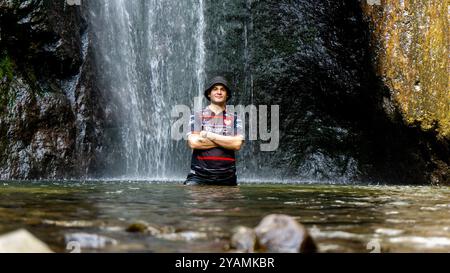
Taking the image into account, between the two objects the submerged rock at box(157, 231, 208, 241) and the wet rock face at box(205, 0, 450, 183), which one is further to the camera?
the wet rock face at box(205, 0, 450, 183)

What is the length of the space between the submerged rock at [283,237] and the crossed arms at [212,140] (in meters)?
3.47

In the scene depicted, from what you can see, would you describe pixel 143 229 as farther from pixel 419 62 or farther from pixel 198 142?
pixel 419 62

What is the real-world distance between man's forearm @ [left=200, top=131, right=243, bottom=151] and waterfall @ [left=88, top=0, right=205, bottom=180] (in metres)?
7.46

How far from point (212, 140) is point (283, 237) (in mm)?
3634

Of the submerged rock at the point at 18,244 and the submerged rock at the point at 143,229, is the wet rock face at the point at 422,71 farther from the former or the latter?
the submerged rock at the point at 18,244

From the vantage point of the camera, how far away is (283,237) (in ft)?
6.85

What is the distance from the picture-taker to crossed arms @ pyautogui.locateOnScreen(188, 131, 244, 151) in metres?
5.64

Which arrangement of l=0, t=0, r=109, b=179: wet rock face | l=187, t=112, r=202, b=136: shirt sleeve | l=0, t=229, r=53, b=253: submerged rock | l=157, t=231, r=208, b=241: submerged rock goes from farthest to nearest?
1. l=0, t=0, r=109, b=179: wet rock face
2. l=187, t=112, r=202, b=136: shirt sleeve
3. l=157, t=231, r=208, b=241: submerged rock
4. l=0, t=229, r=53, b=253: submerged rock

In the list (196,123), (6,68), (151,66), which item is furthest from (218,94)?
(151,66)

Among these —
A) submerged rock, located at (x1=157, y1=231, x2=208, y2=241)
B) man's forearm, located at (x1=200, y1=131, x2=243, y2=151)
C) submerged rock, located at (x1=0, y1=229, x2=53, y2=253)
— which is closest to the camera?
submerged rock, located at (x1=0, y1=229, x2=53, y2=253)

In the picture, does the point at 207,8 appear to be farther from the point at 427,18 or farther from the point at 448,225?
the point at 448,225

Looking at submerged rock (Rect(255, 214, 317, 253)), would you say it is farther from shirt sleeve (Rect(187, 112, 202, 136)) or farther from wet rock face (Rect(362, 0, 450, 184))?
wet rock face (Rect(362, 0, 450, 184))

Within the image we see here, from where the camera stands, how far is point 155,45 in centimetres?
1362

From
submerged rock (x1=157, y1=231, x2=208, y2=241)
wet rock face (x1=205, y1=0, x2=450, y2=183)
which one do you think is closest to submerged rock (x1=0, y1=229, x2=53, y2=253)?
submerged rock (x1=157, y1=231, x2=208, y2=241)
